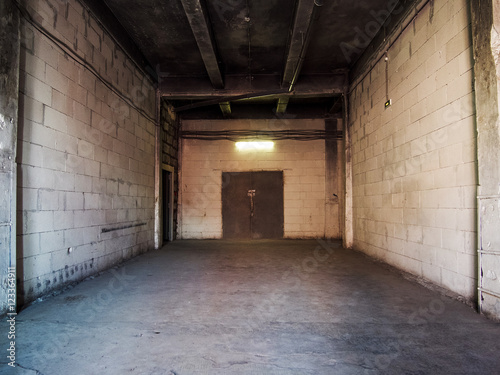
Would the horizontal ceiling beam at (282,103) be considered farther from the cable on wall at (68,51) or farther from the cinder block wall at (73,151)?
the cable on wall at (68,51)

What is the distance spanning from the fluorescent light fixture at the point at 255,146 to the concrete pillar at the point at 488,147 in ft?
18.2

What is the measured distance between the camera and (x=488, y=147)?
2.43 metres

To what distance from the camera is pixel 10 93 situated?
2.53 metres

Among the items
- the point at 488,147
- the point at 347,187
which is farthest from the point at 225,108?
the point at 488,147

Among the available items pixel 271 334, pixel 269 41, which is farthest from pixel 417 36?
pixel 271 334

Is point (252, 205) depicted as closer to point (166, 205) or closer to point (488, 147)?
point (166, 205)

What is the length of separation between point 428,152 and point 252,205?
497 centimetres

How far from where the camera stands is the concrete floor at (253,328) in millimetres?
1775

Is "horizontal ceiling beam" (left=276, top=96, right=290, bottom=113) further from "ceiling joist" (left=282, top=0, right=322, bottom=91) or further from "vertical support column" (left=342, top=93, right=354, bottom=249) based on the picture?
"vertical support column" (left=342, top=93, right=354, bottom=249)

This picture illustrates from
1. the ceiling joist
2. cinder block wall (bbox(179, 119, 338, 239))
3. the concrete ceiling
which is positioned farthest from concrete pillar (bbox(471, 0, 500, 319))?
cinder block wall (bbox(179, 119, 338, 239))

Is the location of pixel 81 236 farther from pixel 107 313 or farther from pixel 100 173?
pixel 107 313

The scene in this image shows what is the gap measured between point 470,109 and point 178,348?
3129mm

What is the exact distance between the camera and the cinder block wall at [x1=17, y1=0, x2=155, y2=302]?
2865mm

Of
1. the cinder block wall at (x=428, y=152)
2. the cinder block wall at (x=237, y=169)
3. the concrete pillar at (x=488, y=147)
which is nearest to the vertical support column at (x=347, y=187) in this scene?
the cinder block wall at (x=428, y=152)
